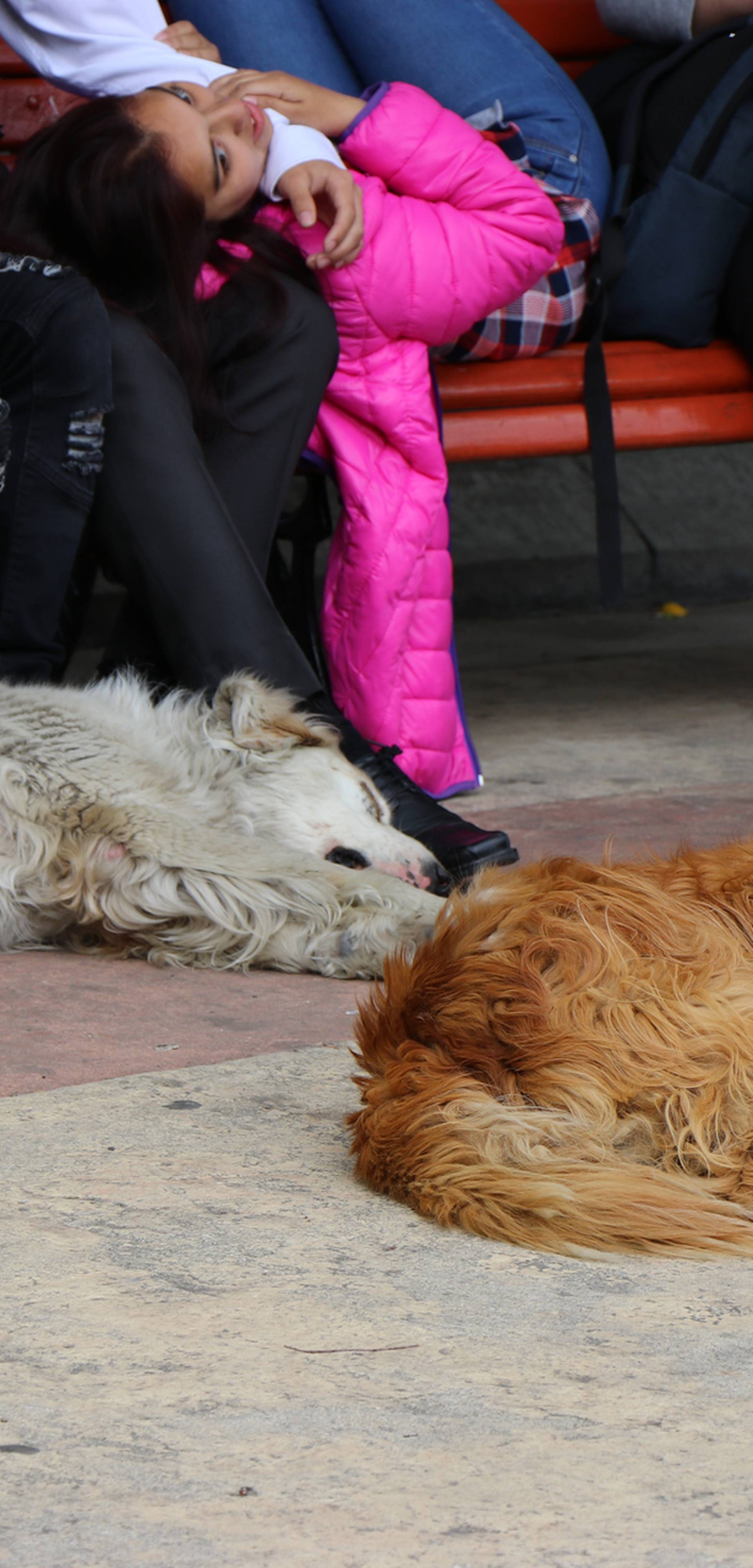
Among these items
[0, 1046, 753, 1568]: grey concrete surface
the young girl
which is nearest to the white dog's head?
the young girl

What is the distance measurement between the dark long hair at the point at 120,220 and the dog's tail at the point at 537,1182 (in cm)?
209

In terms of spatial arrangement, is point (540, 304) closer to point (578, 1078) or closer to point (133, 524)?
point (133, 524)

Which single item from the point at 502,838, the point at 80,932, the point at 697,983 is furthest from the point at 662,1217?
the point at 502,838

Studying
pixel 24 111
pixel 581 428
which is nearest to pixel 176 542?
pixel 581 428

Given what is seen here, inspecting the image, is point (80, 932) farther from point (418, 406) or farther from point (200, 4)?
point (200, 4)

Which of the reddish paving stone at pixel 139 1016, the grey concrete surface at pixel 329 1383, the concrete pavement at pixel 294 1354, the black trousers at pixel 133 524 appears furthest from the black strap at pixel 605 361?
the grey concrete surface at pixel 329 1383

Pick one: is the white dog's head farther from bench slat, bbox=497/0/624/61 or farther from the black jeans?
bench slat, bbox=497/0/624/61

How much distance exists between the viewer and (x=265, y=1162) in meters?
1.87

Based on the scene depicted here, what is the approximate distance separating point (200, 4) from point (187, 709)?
2029mm

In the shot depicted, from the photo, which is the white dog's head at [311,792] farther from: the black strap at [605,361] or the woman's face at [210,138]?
the black strap at [605,361]

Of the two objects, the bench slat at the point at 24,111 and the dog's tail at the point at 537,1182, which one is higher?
the bench slat at the point at 24,111

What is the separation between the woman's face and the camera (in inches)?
133

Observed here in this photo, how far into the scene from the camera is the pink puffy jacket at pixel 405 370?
3.68m

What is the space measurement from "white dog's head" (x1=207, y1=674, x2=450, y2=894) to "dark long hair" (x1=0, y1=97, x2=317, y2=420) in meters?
0.83
